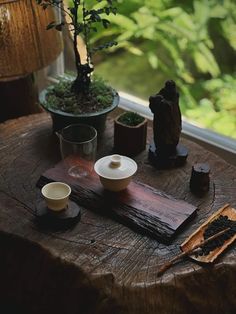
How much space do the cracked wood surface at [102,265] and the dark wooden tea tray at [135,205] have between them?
28mm

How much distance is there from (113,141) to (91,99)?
0.18 metres

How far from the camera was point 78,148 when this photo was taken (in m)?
1.47

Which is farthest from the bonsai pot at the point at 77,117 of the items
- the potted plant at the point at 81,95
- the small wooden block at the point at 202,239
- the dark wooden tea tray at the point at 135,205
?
the small wooden block at the point at 202,239

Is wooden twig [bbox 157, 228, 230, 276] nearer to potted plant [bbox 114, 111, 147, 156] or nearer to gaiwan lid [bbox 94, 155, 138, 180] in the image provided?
gaiwan lid [bbox 94, 155, 138, 180]

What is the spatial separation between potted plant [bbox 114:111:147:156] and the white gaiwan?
21cm

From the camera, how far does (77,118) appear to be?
1.52 meters

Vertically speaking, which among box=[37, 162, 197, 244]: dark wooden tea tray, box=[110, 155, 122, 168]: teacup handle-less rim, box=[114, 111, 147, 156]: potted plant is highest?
box=[110, 155, 122, 168]: teacup handle-less rim

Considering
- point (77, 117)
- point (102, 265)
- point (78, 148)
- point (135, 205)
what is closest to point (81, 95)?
point (77, 117)

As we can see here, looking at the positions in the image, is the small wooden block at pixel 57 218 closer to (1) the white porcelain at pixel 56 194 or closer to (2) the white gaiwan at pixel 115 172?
(1) the white porcelain at pixel 56 194

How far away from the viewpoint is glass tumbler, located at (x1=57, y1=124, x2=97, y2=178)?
146cm

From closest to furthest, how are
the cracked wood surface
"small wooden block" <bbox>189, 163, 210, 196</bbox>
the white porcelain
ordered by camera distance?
the cracked wood surface, the white porcelain, "small wooden block" <bbox>189, 163, 210, 196</bbox>

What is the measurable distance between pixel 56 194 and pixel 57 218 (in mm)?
72

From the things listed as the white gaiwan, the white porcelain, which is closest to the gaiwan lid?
the white gaiwan

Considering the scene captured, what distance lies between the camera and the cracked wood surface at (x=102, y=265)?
1137 mm
